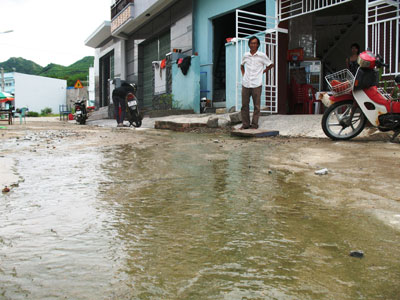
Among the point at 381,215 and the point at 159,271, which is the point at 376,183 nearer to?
the point at 381,215

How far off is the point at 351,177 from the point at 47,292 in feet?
7.94

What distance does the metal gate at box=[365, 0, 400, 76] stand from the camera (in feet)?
20.8

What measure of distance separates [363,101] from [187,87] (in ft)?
25.3

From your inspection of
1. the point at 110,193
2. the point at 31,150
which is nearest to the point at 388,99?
the point at 110,193

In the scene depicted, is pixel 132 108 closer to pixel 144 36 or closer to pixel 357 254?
pixel 144 36

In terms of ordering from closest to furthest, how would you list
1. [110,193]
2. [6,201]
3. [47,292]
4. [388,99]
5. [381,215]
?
1. [47,292]
2. [381,215]
3. [6,201]
4. [110,193]
5. [388,99]

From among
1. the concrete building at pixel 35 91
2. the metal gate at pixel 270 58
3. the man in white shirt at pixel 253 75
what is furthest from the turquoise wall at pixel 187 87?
the concrete building at pixel 35 91

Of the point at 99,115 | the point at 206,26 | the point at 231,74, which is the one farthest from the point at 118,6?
the point at 231,74

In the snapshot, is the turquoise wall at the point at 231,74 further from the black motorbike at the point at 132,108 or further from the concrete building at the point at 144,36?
the concrete building at the point at 144,36

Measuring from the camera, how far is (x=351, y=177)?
9.80ft

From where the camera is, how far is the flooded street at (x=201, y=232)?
1.25 m

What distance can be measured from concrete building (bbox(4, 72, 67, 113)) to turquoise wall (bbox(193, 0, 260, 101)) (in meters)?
41.3

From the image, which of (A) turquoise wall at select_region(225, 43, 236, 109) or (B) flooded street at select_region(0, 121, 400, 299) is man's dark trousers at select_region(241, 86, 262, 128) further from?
(B) flooded street at select_region(0, 121, 400, 299)

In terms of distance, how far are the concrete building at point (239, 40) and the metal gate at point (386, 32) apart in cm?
2
